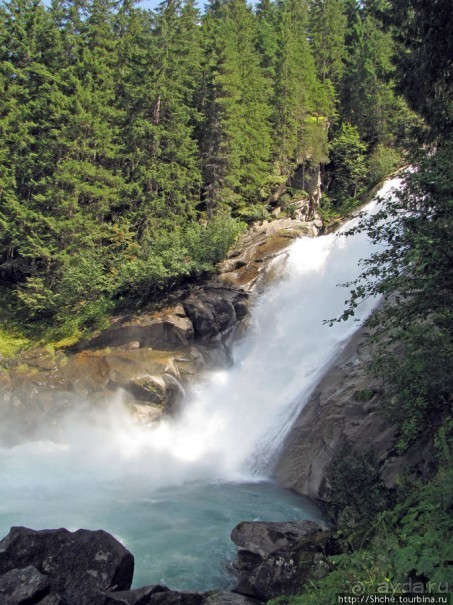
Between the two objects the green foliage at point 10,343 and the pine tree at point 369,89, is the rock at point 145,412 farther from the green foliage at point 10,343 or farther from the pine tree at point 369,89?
the pine tree at point 369,89

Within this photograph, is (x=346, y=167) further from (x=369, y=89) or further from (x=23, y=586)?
(x=23, y=586)

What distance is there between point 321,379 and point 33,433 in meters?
11.1

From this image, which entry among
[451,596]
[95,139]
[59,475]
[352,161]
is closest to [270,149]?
[352,161]

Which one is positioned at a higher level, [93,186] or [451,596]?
[93,186]

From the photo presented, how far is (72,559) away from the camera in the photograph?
7746 mm

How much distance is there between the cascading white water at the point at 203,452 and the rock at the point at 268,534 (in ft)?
2.79

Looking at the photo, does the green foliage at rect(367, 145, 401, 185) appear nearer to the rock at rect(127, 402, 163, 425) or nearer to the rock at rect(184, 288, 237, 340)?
the rock at rect(184, 288, 237, 340)

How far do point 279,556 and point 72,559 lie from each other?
3.31 meters

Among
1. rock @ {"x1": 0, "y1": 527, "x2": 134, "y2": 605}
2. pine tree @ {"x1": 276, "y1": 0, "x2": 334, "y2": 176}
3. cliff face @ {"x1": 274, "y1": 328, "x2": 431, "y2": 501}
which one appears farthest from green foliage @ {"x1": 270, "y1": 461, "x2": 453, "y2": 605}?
pine tree @ {"x1": 276, "y1": 0, "x2": 334, "y2": 176}

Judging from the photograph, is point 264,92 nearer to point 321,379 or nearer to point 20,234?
point 20,234

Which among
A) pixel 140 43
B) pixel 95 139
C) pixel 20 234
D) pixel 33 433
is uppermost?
pixel 140 43

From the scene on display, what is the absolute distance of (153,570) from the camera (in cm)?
901

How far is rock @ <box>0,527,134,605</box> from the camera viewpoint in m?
7.39

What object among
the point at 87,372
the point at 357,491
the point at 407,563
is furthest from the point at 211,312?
the point at 407,563
